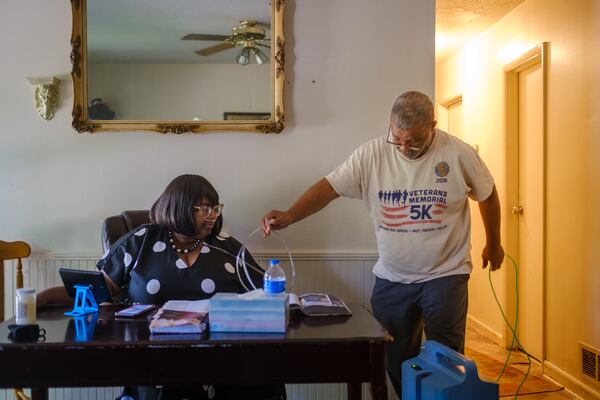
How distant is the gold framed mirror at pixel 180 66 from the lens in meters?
2.71

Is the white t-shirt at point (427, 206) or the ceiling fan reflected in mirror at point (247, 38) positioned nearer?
the white t-shirt at point (427, 206)

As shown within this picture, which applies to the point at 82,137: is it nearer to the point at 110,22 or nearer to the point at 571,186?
the point at 110,22

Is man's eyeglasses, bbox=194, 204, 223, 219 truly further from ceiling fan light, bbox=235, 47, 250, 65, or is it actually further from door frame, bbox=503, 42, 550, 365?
door frame, bbox=503, 42, 550, 365

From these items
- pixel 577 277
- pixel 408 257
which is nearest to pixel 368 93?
pixel 408 257

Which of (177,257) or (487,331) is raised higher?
(177,257)

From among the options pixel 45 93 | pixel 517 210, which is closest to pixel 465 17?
pixel 517 210

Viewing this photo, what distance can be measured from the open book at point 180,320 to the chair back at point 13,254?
4.05ft

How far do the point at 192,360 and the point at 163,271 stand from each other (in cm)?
59

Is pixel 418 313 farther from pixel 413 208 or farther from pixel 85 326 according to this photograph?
pixel 85 326

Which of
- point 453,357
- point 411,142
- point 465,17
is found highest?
point 465,17

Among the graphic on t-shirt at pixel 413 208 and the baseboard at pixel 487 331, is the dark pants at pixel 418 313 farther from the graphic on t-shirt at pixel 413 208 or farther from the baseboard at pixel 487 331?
the baseboard at pixel 487 331

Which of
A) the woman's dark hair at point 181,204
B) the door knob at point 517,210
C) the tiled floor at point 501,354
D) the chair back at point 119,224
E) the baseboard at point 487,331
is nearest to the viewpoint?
the woman's dark hair at point 181,204

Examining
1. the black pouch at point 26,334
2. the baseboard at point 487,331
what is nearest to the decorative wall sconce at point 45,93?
the black pouch at point 26,334

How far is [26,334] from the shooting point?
151cm
